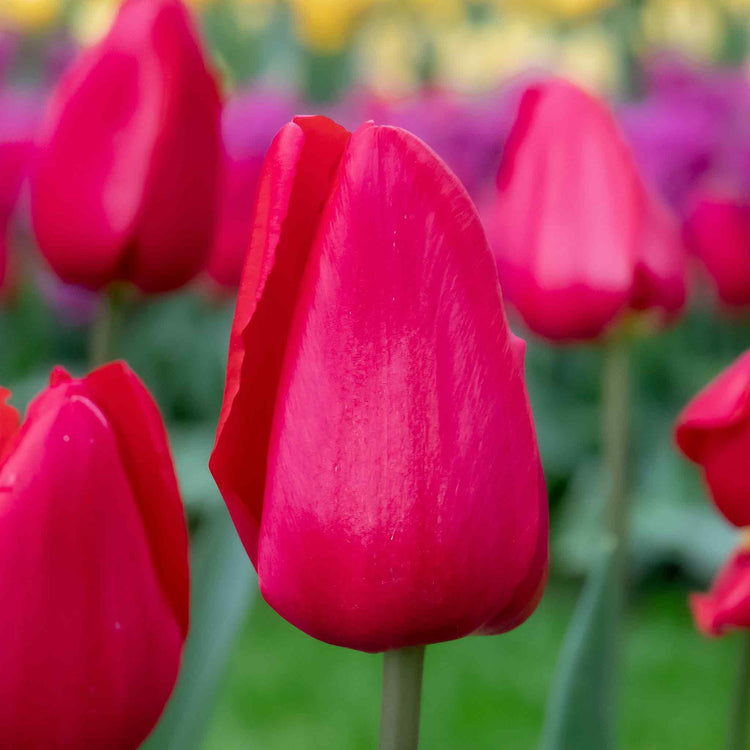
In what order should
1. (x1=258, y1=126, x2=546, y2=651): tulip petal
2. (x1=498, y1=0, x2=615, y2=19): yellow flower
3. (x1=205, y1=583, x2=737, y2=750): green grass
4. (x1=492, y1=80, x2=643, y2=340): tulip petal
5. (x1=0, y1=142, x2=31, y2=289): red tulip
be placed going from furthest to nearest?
1. (x1=498, y1=0, x2=615, y2=19): yellow flower
2. (x1=205, y1=583, x2=737, y2=750): green grass
3. (x1=0, y1=142, x2=31, y2=289): red tulip
4. (x1=492, y1=80, x2=643, y2=340): tulip petal
5. (x1=258, y1=126, x2=546, y2=651): tulip petal

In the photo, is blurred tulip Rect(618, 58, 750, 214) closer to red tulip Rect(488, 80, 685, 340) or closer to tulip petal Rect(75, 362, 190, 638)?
red tulip Rect(488, 80, 685, 340)

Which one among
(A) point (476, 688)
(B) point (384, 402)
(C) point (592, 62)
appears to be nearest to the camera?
(B) point (384, 402)

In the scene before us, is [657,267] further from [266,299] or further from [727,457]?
[266,299]

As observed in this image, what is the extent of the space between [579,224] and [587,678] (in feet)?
0.77

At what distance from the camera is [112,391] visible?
0.99 ft

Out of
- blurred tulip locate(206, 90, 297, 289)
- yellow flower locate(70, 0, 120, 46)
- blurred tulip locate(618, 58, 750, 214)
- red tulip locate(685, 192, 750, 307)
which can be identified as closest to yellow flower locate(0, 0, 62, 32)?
yellow flower locate(70, 0, 120, 46)

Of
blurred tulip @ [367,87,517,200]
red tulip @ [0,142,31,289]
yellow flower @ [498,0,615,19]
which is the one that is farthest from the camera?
yellow flower @ [498,0,615,19]

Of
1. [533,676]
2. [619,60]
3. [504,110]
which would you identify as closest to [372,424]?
Answer: [533,676]

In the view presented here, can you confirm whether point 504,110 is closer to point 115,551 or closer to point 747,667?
point 747,667

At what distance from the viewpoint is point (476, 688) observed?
4.94ft

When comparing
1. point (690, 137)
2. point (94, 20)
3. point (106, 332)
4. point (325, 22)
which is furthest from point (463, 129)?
point (106, 332)

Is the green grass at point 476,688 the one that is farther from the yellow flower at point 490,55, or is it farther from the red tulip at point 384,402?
the yellow flower at point 490,55

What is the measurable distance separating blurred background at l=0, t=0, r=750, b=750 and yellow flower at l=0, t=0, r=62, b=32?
0.40 feet

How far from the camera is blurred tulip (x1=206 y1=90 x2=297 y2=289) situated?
100 centimetres
